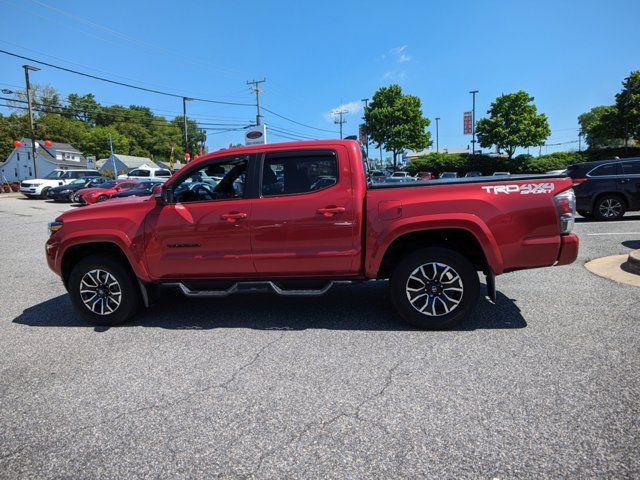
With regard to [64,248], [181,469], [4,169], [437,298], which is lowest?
[181,469]

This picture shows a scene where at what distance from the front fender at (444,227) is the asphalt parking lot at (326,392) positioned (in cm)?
79

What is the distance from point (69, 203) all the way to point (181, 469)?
28298 mm

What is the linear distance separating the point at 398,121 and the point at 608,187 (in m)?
Answer: 44.6

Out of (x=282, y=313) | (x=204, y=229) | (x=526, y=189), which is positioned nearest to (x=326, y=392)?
(x=282, y=313)

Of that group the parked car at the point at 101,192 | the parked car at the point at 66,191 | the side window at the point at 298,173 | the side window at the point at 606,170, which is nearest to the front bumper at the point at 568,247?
the side window at the point at 298,173

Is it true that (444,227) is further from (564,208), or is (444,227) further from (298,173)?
(298,173)

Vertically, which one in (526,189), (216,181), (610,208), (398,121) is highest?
(398,121)

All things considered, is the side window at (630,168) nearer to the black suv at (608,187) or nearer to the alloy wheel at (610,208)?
the black suv at (608,187)

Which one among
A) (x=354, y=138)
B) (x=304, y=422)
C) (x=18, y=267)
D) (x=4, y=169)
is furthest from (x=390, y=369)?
(x=4, y=169)

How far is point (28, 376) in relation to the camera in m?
3.66

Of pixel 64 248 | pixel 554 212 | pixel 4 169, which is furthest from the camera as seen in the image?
pixel 4 169

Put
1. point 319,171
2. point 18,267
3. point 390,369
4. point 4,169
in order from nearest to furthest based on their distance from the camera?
point 390,369 → point 319,171 → point 18,267 → point 4,169

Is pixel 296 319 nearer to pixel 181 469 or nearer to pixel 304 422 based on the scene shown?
pixel 304 422

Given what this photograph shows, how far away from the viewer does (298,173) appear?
4.42 metres
